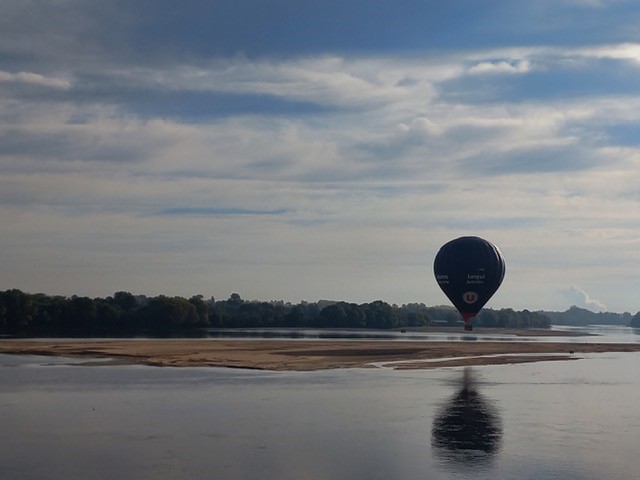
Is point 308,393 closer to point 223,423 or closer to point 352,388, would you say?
point 352,388

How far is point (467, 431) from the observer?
43.6m

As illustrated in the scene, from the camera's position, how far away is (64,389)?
189 feet

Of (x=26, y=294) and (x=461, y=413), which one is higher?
(x=26, y=294)

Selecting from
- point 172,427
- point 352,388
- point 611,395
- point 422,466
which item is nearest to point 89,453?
point 172,427

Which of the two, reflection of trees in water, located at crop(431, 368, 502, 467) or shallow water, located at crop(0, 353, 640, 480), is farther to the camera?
reflection of trees in water, located at crop(431, 368, 502, 467)

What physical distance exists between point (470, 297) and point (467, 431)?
5633 cm

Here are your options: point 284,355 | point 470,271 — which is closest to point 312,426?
point 284,355

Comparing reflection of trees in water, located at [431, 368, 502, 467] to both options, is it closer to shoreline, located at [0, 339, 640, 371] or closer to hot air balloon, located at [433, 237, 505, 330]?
shoreline, located at [0, 339, 640, 371]

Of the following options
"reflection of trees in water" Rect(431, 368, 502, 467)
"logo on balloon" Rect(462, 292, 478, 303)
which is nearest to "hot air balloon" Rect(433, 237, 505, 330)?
"logo on balloon" Rect(462, 292, 478, 303)

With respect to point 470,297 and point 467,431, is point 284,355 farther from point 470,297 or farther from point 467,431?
point 467,431

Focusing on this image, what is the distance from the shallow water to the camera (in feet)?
113

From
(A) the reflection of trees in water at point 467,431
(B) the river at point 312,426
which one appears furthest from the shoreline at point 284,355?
(A) the reflection of trees in water at point 467,431

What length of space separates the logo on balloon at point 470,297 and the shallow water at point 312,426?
28110 millimetres

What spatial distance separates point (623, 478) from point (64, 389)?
119ft
